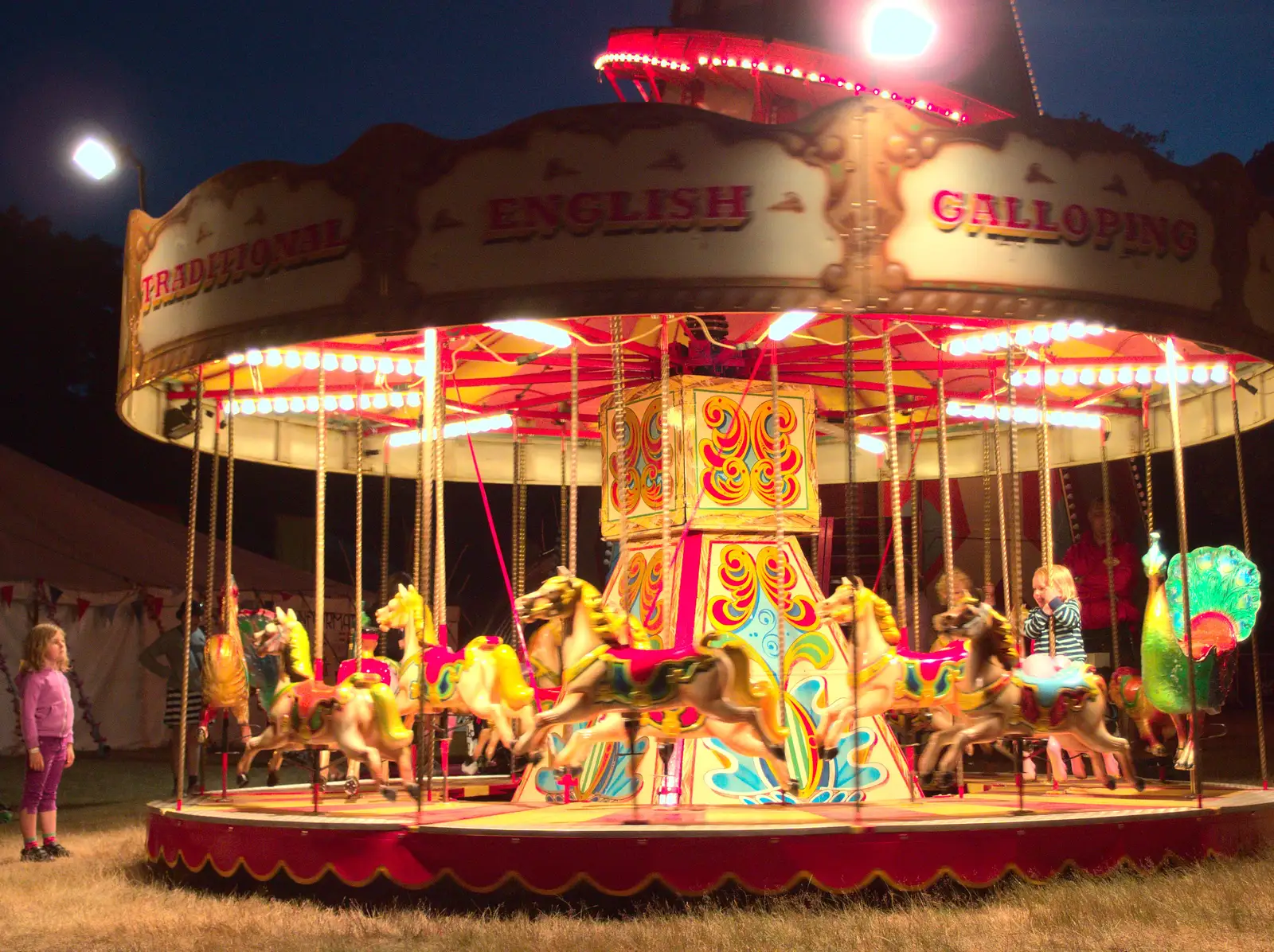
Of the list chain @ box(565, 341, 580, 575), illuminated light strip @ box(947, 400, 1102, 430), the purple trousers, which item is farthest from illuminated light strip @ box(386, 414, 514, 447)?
the purple trousers

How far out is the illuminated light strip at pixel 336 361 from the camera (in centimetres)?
838

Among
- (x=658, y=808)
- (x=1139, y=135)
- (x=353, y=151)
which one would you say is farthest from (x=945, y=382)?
(x=1139, y=135)

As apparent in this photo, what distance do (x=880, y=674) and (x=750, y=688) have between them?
49.3 inches

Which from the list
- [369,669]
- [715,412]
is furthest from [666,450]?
[369,669]

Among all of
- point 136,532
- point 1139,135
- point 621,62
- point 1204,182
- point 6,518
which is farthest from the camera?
point 1139,135

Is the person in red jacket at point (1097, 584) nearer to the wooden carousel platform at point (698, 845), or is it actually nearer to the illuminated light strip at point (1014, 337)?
the illuminated light strip at point (1014, 337)

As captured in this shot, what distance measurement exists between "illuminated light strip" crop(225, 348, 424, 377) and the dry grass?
3.15 metres

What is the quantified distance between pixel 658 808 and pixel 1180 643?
3.51m

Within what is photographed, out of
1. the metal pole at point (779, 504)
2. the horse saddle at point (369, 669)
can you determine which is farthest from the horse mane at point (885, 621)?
the horse saddle at point (369, 669)

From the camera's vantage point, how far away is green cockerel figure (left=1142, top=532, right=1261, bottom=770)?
27.6 ft

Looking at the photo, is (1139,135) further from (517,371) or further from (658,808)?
(658,808)

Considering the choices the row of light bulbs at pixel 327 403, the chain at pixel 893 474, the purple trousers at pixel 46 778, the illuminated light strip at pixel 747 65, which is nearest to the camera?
the chain at pixel 893 474

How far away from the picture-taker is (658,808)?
6.93 meters

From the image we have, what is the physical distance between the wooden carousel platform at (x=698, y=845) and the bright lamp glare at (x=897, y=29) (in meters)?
4.37
